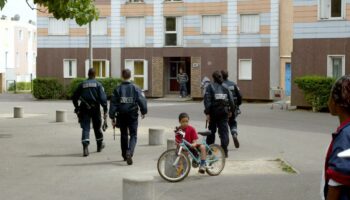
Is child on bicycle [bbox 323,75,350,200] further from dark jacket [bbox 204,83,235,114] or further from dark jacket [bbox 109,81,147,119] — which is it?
dark jacket [bbox 204,83,235,114]

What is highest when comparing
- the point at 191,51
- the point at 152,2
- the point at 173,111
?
the point at 152,2

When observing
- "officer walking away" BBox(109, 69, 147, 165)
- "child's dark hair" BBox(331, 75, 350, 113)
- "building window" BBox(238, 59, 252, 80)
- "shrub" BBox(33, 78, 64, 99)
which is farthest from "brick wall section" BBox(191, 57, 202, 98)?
"child's dark hair" BBox(331, 75, 350, 113)

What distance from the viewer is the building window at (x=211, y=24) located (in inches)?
1791

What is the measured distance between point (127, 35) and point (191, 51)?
15.2ft

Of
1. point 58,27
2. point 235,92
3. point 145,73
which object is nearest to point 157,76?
point 145,73

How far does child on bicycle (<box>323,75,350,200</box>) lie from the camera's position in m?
4.05

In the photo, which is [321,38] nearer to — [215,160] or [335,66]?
[335,66]

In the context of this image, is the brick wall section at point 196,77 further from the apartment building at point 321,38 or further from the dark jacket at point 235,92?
the dark jacket at point 235,92

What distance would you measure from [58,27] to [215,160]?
38578 millimetres

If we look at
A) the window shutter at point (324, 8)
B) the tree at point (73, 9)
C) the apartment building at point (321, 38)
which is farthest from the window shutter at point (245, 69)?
the tree at point (73, 9)

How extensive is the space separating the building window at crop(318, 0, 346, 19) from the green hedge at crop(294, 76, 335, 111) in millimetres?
3000

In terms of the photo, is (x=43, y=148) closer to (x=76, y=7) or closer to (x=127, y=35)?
(x=76, y=7)

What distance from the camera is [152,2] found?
47.2 meters

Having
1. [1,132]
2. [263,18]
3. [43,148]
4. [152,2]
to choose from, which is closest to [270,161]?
[43,148]
